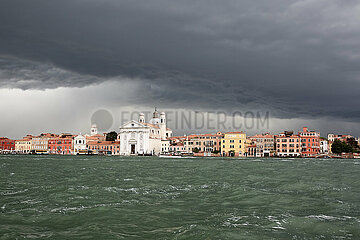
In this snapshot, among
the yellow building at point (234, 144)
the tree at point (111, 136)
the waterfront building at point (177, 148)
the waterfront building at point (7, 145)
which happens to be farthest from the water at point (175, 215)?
the waterfront building at point (7, 145)

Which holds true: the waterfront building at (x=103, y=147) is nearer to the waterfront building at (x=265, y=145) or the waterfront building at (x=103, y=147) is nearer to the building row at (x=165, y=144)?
the building row at (x=165, y=144)

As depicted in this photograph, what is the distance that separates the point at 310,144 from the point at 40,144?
75294 mm

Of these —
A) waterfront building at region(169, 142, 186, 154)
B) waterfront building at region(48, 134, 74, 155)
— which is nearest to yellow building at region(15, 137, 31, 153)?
waterfront building at region(48, 134, 74, 155)

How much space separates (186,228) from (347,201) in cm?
642

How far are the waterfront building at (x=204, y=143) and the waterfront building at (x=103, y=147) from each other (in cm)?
2026

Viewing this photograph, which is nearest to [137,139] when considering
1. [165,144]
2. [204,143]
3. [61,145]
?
[165,144]

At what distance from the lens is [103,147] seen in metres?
102

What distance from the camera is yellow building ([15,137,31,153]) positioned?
10788 centimetres

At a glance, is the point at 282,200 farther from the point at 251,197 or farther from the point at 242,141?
the point at 242,141

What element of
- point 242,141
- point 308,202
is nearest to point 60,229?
point 308,202

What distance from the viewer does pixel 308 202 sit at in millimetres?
10547

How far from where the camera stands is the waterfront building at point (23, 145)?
354 ft

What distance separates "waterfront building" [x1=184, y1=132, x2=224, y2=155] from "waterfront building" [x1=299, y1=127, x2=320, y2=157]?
20.2 meters

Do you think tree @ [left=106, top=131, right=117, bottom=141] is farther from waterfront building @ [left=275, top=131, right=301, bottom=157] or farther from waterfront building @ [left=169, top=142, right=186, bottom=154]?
waterfront building @ [left=275, top=131, right=301, bottom=157]
